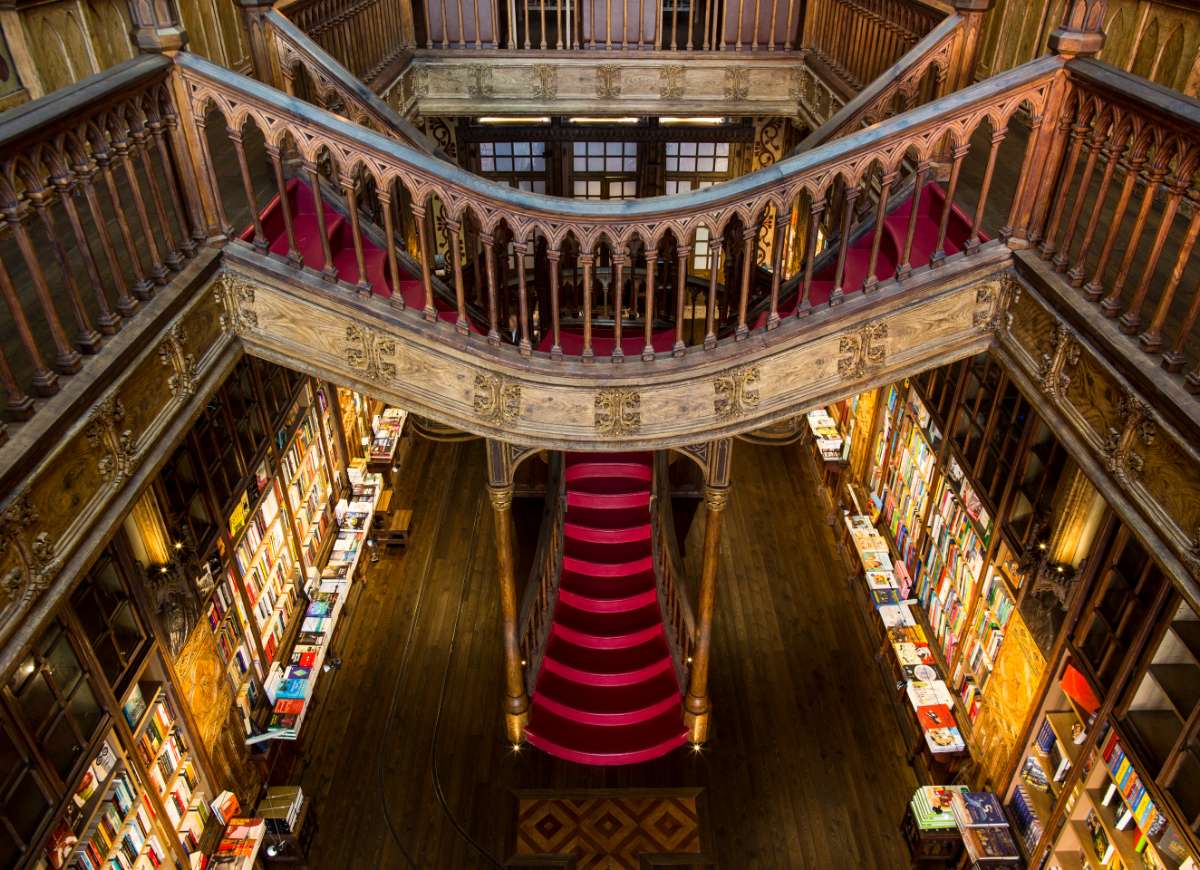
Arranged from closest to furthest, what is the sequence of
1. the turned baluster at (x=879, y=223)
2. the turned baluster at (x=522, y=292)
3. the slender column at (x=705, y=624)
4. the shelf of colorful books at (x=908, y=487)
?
the turned baluster at (x=879, y=223), the turned baluster at (x=522, y=292), the slender column at (x=705, y=624), the shelf of colorful books at (x=908, y=487)

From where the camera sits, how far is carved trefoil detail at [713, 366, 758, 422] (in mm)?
4746

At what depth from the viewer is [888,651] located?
24.4ft

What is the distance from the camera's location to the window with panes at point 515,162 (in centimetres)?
1227

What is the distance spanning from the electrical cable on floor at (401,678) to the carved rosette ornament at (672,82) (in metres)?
4.94

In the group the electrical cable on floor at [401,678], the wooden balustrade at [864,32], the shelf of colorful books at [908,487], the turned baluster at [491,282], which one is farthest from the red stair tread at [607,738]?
the wooden balustrade at [864,32]

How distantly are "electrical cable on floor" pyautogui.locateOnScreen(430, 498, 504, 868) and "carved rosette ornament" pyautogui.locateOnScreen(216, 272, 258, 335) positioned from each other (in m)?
3.71

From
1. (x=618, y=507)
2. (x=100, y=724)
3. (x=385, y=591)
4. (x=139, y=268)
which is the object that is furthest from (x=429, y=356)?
(x=385, y=591)

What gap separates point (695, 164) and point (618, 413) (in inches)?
344

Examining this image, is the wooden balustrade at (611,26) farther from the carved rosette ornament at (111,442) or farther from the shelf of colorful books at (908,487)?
the carved rosette ornament at (111,442)

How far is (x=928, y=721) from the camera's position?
6305 mm

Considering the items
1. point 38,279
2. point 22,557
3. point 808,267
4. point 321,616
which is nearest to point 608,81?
point 808,267

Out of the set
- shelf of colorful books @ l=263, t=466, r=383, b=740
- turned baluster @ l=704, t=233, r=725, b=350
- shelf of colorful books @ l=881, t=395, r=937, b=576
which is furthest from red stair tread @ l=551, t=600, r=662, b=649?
turned baluster @ l=704, t=233, r=725, b=350

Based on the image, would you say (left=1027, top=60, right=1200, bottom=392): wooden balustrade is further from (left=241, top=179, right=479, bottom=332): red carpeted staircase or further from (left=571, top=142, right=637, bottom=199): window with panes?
(left=571, top=142, right=637, bottom=199): window with panes

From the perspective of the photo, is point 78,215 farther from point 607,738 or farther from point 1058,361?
point 607,738
